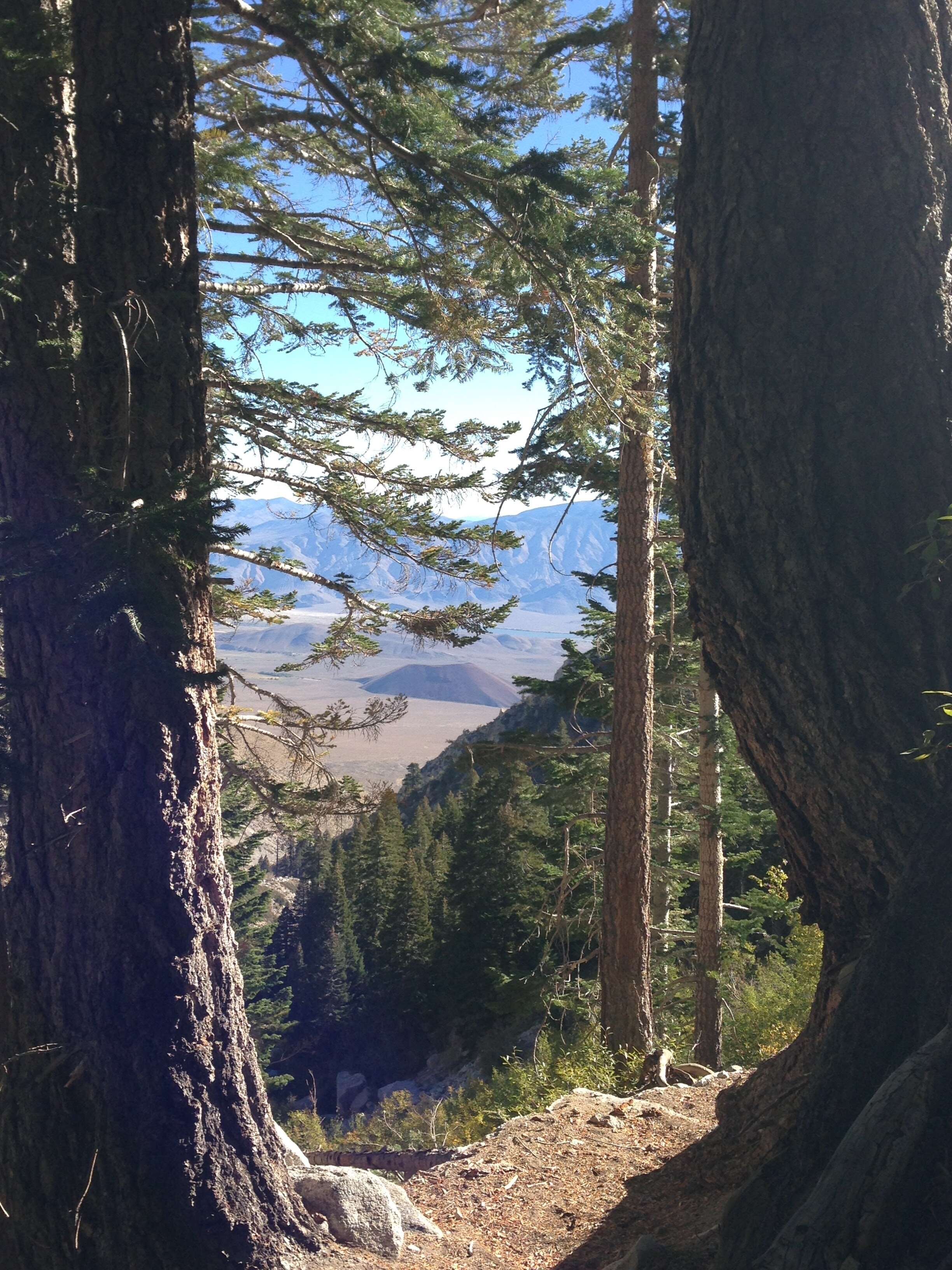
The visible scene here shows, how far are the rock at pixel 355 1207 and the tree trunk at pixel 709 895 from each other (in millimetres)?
6090

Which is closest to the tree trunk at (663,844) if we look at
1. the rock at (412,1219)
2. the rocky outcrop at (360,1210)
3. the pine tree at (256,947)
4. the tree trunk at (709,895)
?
the tree trunk at (709,895)

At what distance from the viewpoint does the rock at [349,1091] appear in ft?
102

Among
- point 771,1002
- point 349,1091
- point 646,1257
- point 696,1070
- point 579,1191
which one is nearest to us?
point 646,1257

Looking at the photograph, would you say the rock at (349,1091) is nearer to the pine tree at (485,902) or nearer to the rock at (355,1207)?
the pine tree at (485,902)

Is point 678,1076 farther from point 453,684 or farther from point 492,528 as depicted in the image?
point 453,684

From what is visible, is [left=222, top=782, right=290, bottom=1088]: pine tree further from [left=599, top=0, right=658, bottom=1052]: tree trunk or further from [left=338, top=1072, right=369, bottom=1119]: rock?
[left=599, top=0, right=658, bottom=1052]: tree trunk

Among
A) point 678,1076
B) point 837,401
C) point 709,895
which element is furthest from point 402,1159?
point 709,895

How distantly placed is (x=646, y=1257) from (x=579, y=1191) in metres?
1.60

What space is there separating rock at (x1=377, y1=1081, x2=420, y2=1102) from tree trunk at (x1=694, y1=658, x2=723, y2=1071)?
2101 centimetres

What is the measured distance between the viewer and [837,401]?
2.09m

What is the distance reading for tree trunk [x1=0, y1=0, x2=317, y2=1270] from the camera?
9.65ft

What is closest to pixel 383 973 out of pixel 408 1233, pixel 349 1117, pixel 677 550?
pixel 349 1117

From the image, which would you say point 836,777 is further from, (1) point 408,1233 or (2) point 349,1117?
(2) point 349,1117

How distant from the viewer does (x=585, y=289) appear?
13.5 feet
